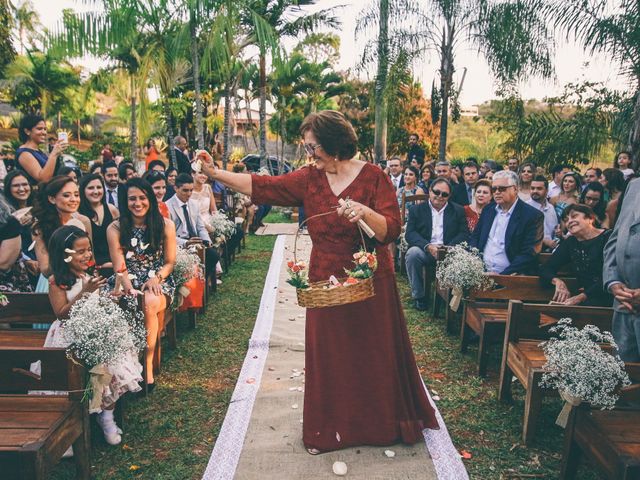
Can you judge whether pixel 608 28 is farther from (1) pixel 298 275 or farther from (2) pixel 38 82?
(2) pixel 38 82

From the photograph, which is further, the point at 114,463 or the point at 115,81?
the point at 115,81

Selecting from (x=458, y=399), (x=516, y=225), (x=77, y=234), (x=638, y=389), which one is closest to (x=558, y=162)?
(x=516, y=225)

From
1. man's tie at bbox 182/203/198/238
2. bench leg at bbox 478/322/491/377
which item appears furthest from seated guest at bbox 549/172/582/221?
man's tie at bbox 182/203/198/238

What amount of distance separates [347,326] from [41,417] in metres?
2.14

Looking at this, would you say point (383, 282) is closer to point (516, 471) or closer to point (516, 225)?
point (516, 471)

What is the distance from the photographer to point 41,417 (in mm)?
3303

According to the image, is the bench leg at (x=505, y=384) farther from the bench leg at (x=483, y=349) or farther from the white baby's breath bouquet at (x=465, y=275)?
the white baby's breath bouquet at (x=465, y=275)

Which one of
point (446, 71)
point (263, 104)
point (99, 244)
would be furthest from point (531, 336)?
point (263, 104)

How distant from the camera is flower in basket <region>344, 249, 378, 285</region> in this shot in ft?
11.3

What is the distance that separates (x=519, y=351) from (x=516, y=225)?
7.08ft

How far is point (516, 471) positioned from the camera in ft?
12.2

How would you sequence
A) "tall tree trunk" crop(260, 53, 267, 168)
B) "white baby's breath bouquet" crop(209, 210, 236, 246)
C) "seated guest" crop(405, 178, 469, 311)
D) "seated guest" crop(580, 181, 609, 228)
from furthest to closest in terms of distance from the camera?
"tall tree trunk" crop(260, 53, 267, 168)
"white baby's breath bouquet" crop(209, 210, 236, 246)
"seated guest" crop(405, 178, 469, 311)
"seated guest" crop(580, 181, 609, 228)

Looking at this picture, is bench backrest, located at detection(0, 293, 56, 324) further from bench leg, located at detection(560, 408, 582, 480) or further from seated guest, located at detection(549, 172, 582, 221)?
seated guest, located at detection(549, 172, 582, 221)

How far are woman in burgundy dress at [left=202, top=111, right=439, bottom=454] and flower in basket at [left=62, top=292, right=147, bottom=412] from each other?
1255mm
